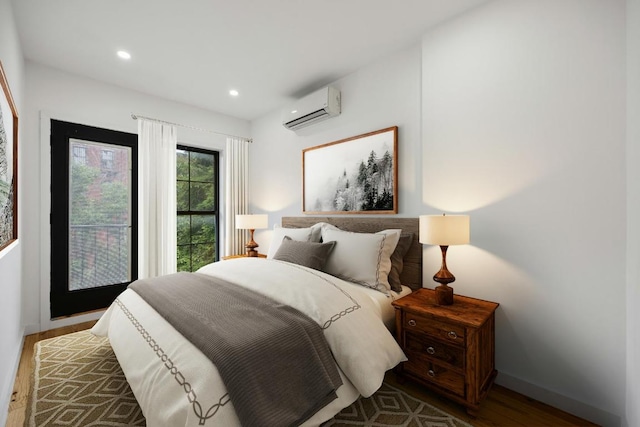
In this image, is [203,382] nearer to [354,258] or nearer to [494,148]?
[354,258]

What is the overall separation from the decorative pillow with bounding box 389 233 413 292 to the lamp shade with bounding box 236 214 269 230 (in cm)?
203

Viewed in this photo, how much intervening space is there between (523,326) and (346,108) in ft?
8.05

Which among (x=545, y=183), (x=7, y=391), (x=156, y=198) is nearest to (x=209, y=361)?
(x=7, y=391)

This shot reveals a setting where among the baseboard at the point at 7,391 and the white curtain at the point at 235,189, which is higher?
the white curtain at the point at 235,189

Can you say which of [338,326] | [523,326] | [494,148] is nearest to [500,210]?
[494,148]

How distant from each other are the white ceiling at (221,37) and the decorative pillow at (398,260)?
1712 millimetres

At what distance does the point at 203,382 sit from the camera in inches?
45.1

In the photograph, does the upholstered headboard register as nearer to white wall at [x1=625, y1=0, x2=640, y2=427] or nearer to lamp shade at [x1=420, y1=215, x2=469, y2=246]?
lamp shade at [x1=420, y1=215, x2=469, y2=246]

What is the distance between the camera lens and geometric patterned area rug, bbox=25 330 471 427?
161cm

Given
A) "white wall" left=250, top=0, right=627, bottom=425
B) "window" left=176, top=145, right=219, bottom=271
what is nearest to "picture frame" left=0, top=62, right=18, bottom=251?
"window" left=176, top=145, right=219, bottom=271

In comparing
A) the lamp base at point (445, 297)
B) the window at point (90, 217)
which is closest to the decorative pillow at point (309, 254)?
the lamp base at point (445, 297)

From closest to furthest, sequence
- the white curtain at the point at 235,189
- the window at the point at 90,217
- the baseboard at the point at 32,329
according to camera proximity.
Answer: the baseboard at the point at 32,329, the window at the point at 90,217, the white curtain at the point at 235,189

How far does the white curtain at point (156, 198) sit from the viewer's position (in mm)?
3416

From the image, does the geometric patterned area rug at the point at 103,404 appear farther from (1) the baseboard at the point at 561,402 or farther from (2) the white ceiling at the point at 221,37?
(2) the white ceiling at the point at 221,37
